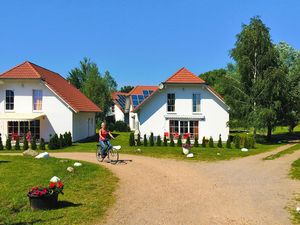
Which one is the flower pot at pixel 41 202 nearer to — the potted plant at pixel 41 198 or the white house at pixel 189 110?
the potted plant at pixel 41 198

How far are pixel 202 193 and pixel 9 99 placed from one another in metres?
24.7

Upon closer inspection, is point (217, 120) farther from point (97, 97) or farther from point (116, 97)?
point (116, 97)

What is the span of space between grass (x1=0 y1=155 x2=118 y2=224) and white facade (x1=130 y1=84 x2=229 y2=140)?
1640 cm

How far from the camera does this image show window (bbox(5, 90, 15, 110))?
3034 cm

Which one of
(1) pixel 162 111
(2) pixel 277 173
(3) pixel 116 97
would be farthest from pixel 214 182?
(3) pixel 116 97

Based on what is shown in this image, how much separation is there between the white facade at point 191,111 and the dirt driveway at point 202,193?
48.6 ft

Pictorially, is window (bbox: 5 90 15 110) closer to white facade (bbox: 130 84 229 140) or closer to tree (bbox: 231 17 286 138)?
white facade (bbox: 130 84 229 140)

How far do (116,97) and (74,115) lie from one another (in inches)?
1513

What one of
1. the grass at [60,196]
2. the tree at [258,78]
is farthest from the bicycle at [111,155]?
the tree at [258,78]

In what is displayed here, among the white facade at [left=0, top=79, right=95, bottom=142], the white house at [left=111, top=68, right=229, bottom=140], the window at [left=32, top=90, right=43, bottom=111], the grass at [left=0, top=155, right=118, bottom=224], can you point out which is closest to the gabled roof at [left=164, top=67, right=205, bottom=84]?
the white house at [left=111, top=68, right=229, bottom=140]

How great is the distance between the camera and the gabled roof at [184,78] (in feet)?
103

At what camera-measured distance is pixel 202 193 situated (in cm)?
1057

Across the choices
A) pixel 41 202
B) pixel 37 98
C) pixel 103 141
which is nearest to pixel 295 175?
pixel 103 141

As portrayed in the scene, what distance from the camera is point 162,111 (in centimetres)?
3228
